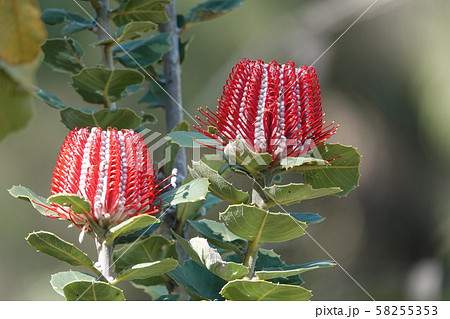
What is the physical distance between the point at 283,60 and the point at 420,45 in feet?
1.59

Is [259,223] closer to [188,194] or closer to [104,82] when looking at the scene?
[188,194]

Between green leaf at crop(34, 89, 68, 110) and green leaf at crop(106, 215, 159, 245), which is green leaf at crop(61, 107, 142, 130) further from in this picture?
green leaf at crop(106, 215, 159, 245)

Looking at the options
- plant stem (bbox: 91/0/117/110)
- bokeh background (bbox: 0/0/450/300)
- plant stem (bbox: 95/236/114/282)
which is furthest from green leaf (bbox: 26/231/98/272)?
bokeh background (bbox: 0/0/450/300)

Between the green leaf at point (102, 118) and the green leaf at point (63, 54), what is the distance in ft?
0.30

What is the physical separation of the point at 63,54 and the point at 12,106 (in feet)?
1.56

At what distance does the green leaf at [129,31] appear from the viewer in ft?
1.95

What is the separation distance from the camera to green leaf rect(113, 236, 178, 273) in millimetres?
587

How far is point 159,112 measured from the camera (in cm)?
145

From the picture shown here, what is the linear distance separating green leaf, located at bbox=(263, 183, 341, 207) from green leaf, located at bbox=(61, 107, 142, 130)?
6.9 inches

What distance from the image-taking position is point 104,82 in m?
0.62

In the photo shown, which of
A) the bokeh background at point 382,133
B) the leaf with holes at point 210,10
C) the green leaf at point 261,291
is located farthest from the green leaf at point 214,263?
the bokeh background at point 382,133

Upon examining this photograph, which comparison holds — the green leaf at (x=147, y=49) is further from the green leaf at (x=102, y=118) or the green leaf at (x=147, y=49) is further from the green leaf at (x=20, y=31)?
the green leaf at (x=20, y=31)
